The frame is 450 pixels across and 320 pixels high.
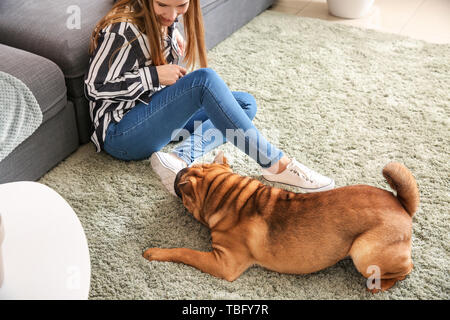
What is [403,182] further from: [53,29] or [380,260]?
[53,29]

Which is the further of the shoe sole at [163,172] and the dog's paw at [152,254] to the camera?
the shoe sole at [163,172]

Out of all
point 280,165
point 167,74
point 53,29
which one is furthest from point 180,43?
point 280,165

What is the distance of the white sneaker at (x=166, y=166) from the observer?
66.6 inches

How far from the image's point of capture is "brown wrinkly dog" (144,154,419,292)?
1.28 m

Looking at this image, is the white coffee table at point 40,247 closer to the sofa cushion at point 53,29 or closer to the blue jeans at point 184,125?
the blue jeans at point 184,125

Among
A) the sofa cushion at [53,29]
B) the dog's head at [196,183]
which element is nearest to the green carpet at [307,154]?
the dog's head at [196,183]

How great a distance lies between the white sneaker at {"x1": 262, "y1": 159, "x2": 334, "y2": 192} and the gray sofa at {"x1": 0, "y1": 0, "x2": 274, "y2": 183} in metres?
0.76

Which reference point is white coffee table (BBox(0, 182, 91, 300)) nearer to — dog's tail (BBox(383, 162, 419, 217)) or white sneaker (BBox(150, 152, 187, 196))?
white sneaker (BBox(150, 152, 187, 196))

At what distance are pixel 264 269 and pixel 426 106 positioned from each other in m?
1.26

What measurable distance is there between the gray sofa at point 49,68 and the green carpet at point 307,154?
11cm

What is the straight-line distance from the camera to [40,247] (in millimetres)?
1023

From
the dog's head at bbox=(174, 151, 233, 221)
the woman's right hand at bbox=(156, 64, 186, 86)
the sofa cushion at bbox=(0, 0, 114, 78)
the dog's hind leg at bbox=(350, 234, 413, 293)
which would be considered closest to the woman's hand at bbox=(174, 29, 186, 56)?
the woman's right hand at bbox=(156, 64, 186, 86)

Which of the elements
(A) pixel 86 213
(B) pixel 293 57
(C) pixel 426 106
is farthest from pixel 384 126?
(A) pixel 86 213

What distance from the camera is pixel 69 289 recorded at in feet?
3.13
